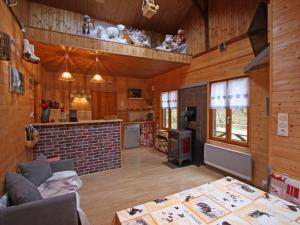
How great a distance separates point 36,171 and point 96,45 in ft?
8.53

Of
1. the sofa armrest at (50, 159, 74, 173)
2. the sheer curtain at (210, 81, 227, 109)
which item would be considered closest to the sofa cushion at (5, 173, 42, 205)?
the sofa armrest at (50, 159, 74, 173)

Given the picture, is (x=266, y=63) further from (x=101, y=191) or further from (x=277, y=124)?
(x=101, y=191)

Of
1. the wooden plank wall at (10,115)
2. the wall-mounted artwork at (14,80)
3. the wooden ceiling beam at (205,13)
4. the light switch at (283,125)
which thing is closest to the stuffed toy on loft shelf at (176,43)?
the wooden ceiling beam at (205,13)

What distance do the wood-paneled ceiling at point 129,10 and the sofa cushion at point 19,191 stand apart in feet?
15.5

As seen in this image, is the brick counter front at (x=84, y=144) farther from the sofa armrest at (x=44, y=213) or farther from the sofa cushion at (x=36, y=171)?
the sofa armrest at (x=44, y=213)

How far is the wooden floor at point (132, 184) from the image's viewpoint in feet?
8.46

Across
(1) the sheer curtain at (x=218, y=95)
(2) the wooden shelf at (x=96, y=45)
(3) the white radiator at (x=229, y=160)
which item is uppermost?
(2) the wooden shelf at (x=96, y=45)

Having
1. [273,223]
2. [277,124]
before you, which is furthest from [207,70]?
[273,223]

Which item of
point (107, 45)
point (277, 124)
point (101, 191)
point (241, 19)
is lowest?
point (101, 191)

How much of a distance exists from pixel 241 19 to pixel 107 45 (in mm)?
3014

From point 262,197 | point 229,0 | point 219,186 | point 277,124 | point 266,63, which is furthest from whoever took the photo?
point 229,0

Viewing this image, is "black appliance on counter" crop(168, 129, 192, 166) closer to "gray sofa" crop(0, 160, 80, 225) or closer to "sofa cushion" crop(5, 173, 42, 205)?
"gray sofa" crop(0, 160, 80, 225)

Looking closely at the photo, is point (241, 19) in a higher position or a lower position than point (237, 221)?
higher

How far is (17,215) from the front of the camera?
1.39 metres
